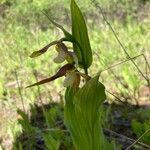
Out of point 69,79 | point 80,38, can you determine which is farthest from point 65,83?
point 80,38

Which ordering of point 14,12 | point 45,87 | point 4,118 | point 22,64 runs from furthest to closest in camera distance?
point 14,12
point 22,64
point 45,87
point 4,118

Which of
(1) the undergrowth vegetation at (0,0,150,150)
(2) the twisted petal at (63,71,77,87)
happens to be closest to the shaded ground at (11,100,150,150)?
(1) the undergrowth vegetation at (0,0,150,150)

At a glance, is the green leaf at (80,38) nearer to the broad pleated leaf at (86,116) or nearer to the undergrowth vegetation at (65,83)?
the undergrowth vegetation at (65,83)

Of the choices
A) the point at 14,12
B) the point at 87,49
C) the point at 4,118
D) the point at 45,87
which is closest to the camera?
the point at 87,49

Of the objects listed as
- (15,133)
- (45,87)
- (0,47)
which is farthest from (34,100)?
(0,47)

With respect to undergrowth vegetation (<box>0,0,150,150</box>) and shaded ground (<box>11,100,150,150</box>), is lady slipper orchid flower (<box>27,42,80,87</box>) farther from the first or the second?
shaded ground (<box>11,100,150,150</box>)

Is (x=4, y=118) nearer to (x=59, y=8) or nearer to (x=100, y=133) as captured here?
(x=100, y=133)

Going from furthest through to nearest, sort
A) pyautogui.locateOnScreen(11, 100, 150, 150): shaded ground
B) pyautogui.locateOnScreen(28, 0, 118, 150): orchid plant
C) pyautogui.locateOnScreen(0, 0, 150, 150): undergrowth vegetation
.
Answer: pyautogui.locateOnScreen(11, 100, 150, 150): shaded ground
pyautogui.locateOnScreen(0, 0, 150, 150): undergrowth vegetation
pyautogui.locateOnScreen(28, 0, 118, 150): orchid plant

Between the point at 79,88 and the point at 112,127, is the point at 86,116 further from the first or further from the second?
the point at 112,127
